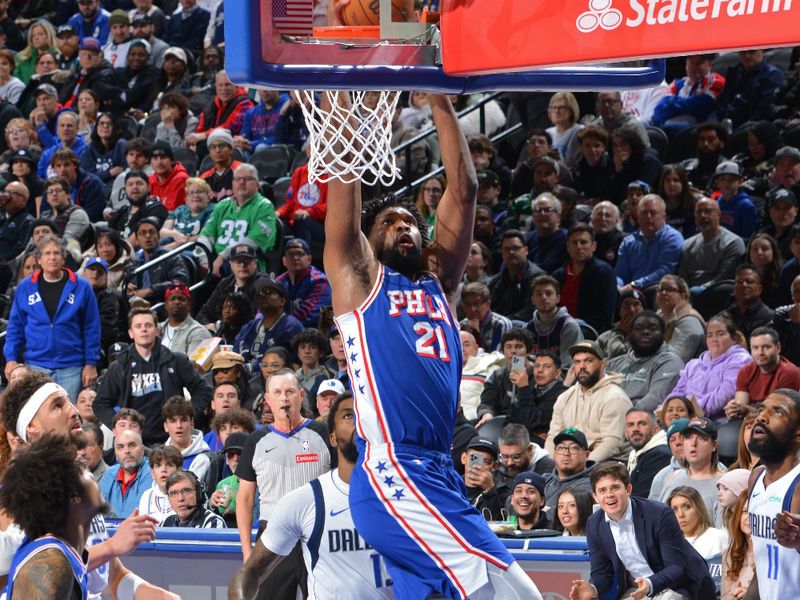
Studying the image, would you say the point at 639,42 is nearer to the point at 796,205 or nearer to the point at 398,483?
the point at 398,483

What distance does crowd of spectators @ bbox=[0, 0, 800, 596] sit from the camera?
31.9 ft

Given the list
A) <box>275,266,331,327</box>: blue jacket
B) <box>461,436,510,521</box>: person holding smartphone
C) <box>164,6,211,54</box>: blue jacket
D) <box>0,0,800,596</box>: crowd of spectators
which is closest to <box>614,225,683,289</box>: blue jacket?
Result: <box>0,0,800,596</box>: crowd of spectators

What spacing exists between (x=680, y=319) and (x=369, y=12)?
604cm

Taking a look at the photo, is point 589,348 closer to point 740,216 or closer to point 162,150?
point 740,216

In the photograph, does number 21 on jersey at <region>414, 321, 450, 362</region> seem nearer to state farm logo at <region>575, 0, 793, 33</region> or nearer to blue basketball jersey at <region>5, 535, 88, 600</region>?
state farm logo at <region>575, 0, 793, 33</region>

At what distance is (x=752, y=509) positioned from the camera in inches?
279

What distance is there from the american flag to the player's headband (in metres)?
1.84

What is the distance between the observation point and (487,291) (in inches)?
470

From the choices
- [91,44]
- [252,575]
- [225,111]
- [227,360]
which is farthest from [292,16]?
[91,44]

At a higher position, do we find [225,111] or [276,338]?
[225,111]

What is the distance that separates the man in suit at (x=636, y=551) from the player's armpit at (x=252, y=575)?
1700mm

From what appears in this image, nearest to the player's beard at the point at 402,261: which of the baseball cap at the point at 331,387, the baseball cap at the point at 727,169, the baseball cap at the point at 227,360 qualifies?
the baseball cap at the point at 331,387

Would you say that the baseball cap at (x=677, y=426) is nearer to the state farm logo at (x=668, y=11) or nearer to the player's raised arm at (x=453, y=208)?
the player's raised arm at (x=453, y=208)

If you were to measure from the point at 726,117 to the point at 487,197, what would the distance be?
8.53ft
